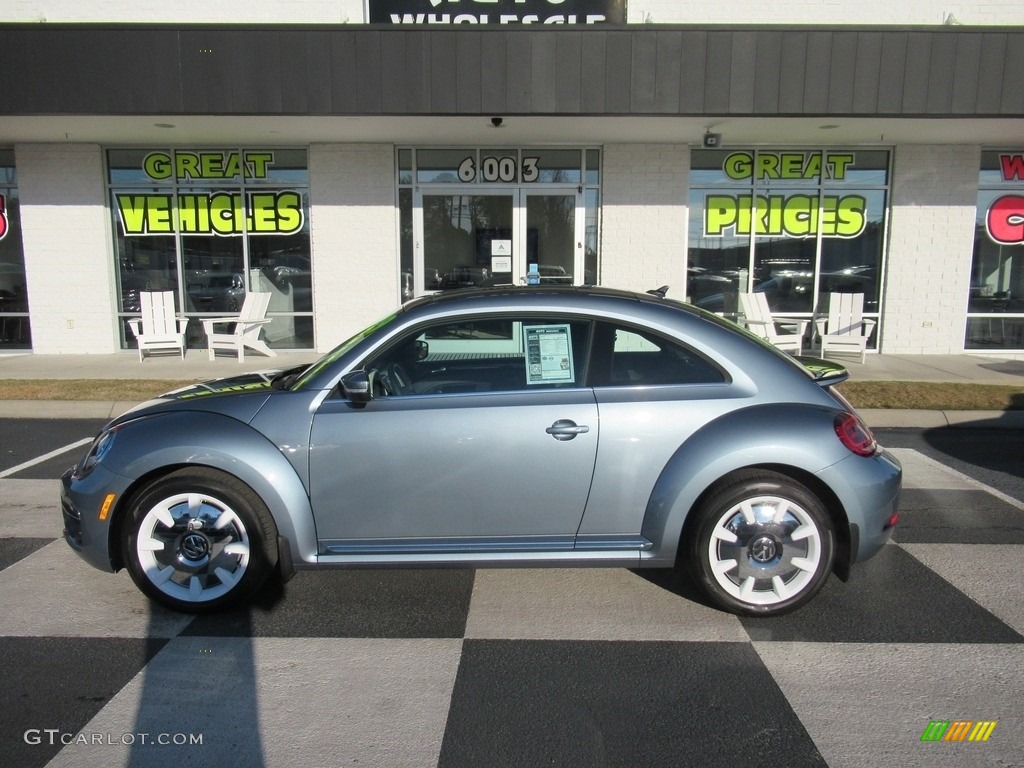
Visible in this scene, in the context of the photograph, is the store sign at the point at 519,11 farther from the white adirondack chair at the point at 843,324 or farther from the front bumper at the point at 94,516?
the front bumper at the point at 94,516

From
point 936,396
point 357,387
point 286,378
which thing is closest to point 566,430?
point 357,387

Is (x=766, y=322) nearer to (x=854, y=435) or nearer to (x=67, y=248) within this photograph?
(x=854, y=435)

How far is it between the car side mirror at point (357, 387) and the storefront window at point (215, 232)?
955 cm

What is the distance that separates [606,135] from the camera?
37.2 ft

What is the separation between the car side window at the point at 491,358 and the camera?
12.5 feet

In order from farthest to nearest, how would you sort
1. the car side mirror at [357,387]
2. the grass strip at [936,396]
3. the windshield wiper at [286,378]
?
the grass strip at [936,396]
the windshield wiper at [286,378]
the car side mirror at [357,387]

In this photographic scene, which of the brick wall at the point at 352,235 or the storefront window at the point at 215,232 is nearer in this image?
the brick wall at the point at 352,235

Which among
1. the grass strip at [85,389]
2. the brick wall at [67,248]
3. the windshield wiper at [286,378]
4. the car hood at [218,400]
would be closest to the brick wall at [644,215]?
the grass strip at [85,389]

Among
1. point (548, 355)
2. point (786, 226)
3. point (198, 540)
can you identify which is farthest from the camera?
point (786, 226)

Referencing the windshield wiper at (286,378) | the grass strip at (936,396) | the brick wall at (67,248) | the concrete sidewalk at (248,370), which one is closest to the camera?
the windshield wiper at (286,378)

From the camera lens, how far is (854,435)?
3.73m

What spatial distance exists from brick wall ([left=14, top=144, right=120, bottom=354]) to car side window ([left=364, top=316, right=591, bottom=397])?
10.6 metres

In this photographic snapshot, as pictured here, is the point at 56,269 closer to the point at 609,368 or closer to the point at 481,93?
the point at 481,93

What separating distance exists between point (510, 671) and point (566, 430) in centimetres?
111
